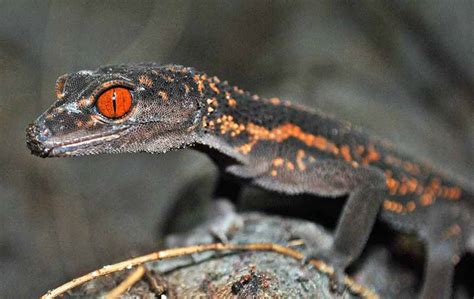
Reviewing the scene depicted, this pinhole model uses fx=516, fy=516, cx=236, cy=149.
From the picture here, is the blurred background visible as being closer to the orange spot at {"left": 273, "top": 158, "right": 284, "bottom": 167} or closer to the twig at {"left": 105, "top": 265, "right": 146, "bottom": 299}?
the orange spot at {"left": 273, "top": 158, "right": 284, "bottom": 167}

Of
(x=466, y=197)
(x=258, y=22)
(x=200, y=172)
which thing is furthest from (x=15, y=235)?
(x=466, y=197)

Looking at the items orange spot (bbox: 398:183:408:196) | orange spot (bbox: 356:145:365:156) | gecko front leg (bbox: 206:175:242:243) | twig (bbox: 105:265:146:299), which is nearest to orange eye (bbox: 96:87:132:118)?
twig (bbox: 105:265:146:299)

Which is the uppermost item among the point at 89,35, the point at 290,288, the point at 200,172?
the point at 89,35

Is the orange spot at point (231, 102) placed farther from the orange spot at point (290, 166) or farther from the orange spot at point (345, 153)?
the orange spot at point (345, 153)

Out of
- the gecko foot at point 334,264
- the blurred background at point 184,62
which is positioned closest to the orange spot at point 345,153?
the gecko foot at point 334,264

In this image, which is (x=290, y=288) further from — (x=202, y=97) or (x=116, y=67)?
(x=116, y=67)
